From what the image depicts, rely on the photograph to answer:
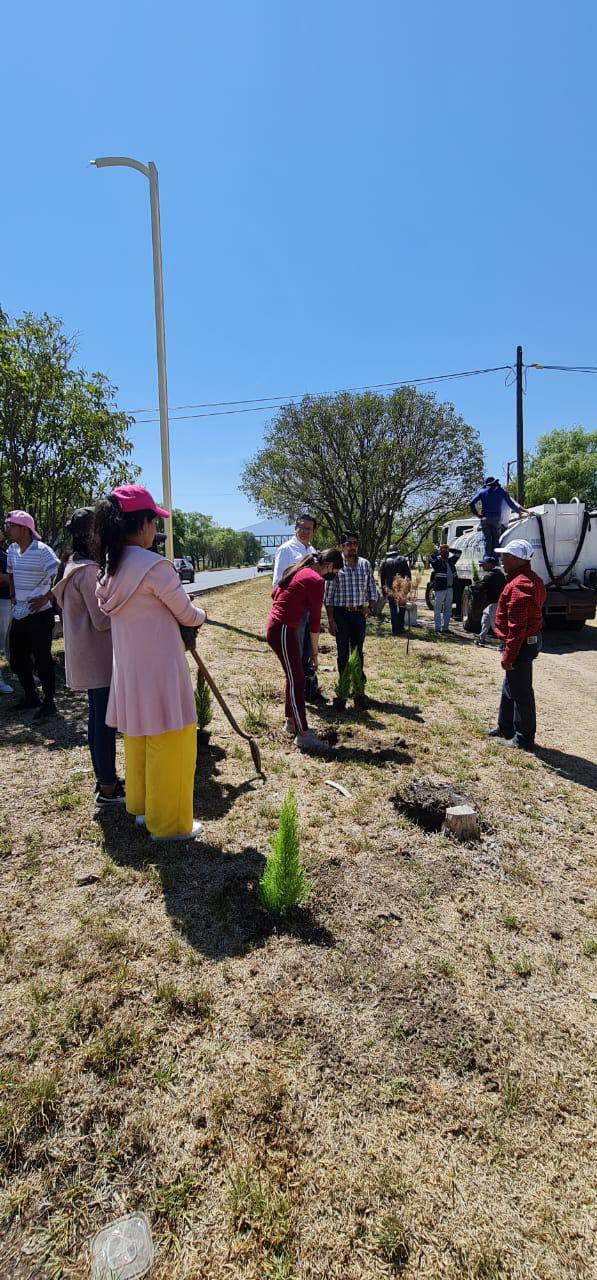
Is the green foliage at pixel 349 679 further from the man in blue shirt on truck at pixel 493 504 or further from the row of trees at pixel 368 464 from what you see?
the row of trees at pixel 368 464

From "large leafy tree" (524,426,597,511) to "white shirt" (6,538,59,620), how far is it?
33.9 metres

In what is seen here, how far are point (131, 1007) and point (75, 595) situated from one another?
7.68 feet

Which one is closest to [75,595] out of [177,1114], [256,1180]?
[177,1114]

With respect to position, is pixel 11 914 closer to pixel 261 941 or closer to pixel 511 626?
pixel 261 941

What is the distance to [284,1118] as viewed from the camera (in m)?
1.78

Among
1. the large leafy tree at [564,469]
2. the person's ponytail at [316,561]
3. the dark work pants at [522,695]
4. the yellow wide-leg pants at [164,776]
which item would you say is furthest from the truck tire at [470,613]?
the large leafy tree at [564,469]

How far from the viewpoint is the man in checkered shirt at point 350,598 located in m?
5.98

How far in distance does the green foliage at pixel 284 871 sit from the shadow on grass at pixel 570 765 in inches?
110

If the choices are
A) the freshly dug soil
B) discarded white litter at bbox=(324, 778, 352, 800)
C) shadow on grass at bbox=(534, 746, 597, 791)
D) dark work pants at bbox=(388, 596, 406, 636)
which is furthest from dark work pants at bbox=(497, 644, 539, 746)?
dark work pants at bbox=(388, 596, 406, 636)

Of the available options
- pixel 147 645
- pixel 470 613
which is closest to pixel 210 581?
pixel 470 613

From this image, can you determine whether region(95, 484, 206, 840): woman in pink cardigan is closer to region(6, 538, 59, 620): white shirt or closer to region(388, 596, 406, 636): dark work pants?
region(6, 538, 59, 620): white shirt

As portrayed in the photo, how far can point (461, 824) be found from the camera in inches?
137

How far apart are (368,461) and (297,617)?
1145 cm

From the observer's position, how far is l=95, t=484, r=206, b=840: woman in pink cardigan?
279 centimetres
